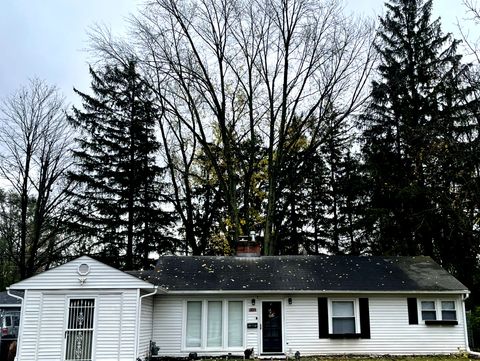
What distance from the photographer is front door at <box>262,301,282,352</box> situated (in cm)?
1427

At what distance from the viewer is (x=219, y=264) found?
16453 mm

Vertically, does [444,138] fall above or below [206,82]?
below

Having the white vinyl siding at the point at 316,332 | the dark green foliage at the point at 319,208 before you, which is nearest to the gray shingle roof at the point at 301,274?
the white vinyl siding at the point at 316,332

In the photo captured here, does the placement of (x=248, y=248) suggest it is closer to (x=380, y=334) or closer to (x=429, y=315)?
(x=380, y=334)

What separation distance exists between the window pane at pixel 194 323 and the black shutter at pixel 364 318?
5312 millimetres

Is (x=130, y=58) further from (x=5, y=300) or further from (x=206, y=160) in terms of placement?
(x=5, y=300)

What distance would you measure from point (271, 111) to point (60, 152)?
11317 mm

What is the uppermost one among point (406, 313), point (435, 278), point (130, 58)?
point (130, 58)

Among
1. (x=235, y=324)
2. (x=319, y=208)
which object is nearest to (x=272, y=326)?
(x=235, y=324)

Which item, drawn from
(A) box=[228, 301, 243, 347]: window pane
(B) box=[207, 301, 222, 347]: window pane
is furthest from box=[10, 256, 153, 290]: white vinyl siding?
(A) box=[228, 301, 243, 347]: window pane

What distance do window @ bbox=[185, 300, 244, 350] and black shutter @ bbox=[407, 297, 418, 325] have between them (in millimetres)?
5589

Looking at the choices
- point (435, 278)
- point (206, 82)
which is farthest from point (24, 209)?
point (435, 278)

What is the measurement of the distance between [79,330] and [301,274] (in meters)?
7.50

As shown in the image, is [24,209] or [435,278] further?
[24,209]
